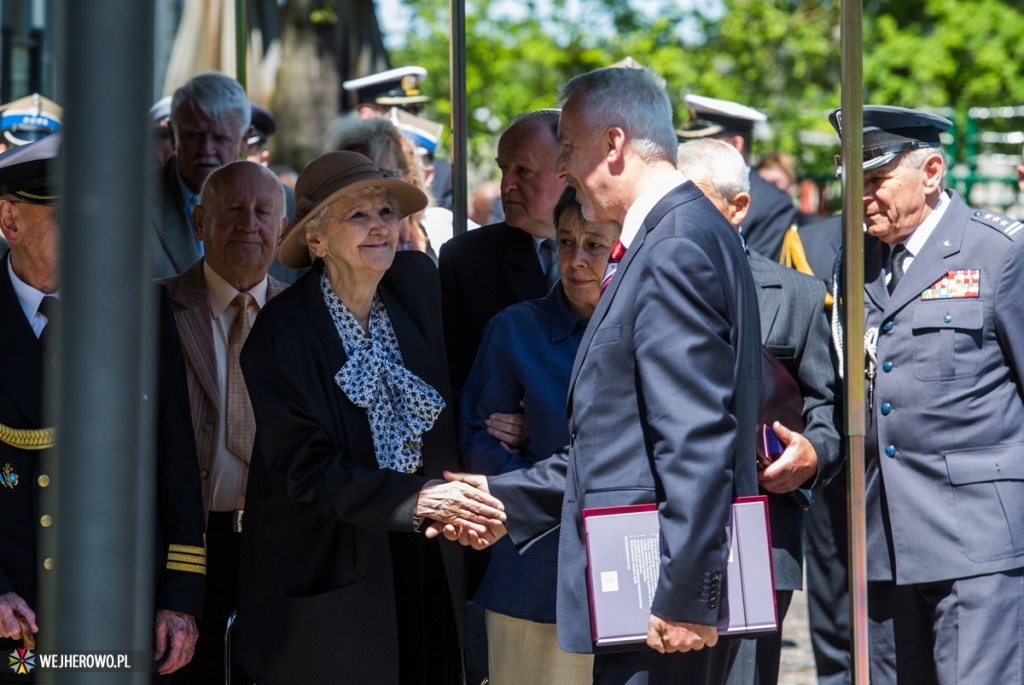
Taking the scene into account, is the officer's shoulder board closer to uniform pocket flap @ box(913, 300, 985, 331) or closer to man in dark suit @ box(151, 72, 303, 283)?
uniform pocket flap @ box(913, 300, 985, 331)

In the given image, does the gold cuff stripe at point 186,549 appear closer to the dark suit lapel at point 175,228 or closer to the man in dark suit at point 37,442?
the man in dark suit at point 37,442

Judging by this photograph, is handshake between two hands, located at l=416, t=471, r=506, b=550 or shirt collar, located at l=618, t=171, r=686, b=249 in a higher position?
shirt collar, located at l=618, t=171, r=686, b=249

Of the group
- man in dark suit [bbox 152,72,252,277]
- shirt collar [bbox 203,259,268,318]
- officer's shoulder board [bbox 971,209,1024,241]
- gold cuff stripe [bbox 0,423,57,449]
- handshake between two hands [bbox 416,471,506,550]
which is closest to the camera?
gold cuff stripe [bbox 0,423,57,449]

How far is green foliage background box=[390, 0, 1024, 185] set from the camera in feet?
44.7

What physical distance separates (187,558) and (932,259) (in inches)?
78.8

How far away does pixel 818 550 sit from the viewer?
5.59 meters

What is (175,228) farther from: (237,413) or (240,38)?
(237,413)

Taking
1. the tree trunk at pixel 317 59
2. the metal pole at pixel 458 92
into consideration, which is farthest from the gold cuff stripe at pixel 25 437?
the tree trunk at pixel 317 59

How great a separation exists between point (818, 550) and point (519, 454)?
8.94ft

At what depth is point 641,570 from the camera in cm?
260

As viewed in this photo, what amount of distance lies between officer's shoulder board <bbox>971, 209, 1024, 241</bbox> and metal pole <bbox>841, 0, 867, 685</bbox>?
507 millimetres

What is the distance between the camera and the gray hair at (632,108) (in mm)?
2814

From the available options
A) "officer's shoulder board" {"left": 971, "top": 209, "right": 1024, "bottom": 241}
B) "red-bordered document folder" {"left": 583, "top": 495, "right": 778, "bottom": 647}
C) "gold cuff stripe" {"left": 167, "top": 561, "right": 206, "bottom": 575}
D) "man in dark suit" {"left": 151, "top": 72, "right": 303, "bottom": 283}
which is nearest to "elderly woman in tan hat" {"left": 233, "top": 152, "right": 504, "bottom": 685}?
"gold cuff stripe" {"left": 167, "top": 561, "right": 206, "bottom": 575}

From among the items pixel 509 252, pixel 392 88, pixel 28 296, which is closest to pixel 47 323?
pixel 28 296
